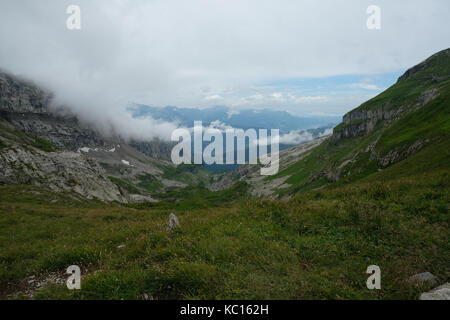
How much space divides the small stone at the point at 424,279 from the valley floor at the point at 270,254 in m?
0.23

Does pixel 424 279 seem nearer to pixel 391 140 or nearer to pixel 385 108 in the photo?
pixel 391 140

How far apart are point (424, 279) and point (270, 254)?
4508 millimetres

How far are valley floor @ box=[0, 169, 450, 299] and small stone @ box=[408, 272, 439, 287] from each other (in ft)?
0.75

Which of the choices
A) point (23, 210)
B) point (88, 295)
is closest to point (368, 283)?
point (88, 295)

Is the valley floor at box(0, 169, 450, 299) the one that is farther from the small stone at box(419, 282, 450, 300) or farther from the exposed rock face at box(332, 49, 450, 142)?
the exposed rock face at box(332, 49, 450, 142)

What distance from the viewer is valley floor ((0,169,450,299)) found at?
686cm

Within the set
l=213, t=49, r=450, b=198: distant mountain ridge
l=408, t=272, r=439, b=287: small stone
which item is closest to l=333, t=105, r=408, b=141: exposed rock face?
l=213, t=49, r=450, b=198: distant mountain ridge

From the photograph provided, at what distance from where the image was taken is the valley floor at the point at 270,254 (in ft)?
22.5

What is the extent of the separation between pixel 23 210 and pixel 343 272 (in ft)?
100.0

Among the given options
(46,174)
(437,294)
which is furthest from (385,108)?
(46,174)

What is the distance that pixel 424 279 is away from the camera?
22.9 feet

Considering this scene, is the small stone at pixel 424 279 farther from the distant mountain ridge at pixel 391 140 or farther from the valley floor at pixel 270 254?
the distant mountain ridge at pixel 391 140

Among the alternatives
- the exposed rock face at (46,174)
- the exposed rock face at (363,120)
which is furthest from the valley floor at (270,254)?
the exposed rock face at (363,120)
